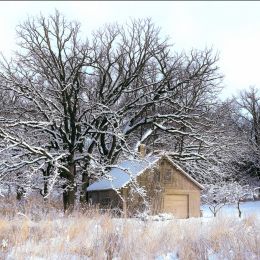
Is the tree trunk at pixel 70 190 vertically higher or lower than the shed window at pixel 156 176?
lower

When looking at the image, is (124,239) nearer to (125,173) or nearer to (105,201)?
(125,173)

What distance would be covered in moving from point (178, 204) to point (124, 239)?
2375cm

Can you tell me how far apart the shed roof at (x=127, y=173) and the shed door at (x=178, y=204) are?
1.48 metres

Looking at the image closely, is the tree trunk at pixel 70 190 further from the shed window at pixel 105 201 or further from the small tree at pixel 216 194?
the small tree at pixel 216 194

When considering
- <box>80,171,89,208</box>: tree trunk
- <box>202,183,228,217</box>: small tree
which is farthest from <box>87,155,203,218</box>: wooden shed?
<box>202,183,228,217</box>: small tree

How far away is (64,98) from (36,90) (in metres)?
1.80

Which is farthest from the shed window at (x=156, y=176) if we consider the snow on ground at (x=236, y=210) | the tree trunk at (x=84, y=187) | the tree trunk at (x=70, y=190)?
the tree trunk at (x=70, y=190)

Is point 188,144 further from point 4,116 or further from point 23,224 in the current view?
point 23,224

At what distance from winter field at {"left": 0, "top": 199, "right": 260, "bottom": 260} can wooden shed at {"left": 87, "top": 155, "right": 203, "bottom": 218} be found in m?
17.1

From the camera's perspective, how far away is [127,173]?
28.9 m

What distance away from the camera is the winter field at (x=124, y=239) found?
9.41 m

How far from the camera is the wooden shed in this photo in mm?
29797

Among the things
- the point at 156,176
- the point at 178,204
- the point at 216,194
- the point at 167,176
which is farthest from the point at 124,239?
the point at 216,194

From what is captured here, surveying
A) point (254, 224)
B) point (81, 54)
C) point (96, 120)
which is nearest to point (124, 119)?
point (96, 120)
